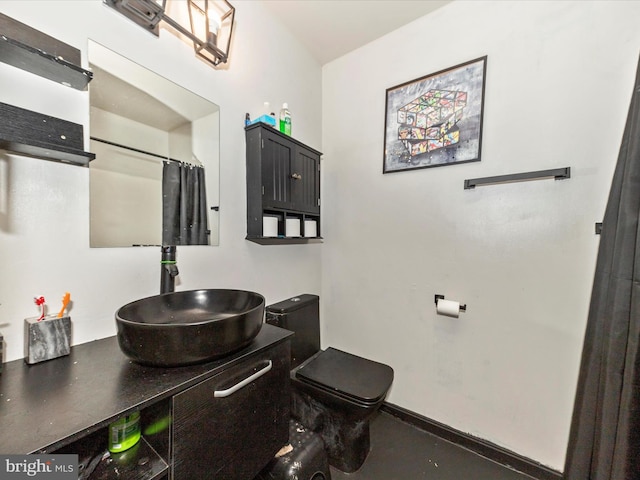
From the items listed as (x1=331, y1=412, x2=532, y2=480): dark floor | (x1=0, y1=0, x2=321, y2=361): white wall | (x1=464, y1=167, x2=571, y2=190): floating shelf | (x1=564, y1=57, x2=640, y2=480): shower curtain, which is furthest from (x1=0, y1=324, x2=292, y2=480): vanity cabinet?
(x1=464, y1=167, x2=571, y2=190): floating shelf

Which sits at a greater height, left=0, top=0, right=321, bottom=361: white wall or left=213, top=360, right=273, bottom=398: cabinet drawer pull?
left=0, top=0, right=321, bottom=361: white wall

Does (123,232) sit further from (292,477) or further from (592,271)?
(592,271)

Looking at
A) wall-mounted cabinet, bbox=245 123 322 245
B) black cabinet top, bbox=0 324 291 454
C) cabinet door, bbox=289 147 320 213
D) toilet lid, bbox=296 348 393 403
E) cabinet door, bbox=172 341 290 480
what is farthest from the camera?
cabinet door, bbox=289 147 320 213

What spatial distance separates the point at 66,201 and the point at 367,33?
1891mm

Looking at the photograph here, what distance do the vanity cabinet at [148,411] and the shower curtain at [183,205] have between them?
0.47 m

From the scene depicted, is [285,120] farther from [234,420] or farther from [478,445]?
[478,445]

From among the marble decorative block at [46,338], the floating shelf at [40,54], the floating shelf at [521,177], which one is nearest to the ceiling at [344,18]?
the floating shelf at [521,177]

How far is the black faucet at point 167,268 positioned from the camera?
976mm

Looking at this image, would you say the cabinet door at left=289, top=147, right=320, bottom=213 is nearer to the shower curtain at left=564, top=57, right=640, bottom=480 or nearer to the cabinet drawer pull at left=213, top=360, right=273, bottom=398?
the cabinet drawer pull at left=213, top=360, right=273, bottom=398

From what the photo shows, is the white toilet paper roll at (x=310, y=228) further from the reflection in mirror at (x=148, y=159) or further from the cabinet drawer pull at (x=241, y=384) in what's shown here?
the cabinet drawer pull at (x=241, y=384)

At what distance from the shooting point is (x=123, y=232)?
0.95m

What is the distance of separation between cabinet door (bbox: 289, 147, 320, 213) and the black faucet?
776 mm

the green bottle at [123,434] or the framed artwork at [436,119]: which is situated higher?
the framed artwork at [436,119]

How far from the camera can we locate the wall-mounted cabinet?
4.42 ft
